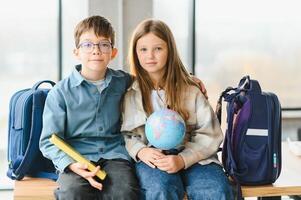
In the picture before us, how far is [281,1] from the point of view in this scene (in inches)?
160

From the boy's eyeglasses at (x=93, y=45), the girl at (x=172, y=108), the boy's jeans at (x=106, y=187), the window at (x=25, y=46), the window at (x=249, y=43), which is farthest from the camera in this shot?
the window at (x=249, y=43)

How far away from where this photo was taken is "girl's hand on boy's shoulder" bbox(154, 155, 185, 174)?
1971 mm

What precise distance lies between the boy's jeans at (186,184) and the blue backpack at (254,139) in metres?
0.10

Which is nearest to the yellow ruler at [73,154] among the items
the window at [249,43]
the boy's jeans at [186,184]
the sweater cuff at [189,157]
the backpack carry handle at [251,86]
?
the boy's jeans at [186,184]

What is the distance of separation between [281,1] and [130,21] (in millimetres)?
1397

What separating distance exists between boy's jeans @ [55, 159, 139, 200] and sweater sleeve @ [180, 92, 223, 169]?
266 mm

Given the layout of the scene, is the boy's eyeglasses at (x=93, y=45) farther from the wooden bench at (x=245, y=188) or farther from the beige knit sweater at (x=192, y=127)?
the wooden bench at (x=245, y=188)

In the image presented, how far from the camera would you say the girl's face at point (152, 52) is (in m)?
2.16

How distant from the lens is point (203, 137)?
2.11 meters

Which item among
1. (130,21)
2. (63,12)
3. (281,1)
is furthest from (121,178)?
(281,1)

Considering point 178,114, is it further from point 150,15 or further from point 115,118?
point 150,15

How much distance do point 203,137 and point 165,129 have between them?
26 centimetres

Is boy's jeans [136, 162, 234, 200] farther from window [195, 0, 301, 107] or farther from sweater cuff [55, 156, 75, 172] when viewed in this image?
window [195, 0, 301, 107]

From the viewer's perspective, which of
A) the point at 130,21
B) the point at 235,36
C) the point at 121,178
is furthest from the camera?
Answer: the point at 235,36
